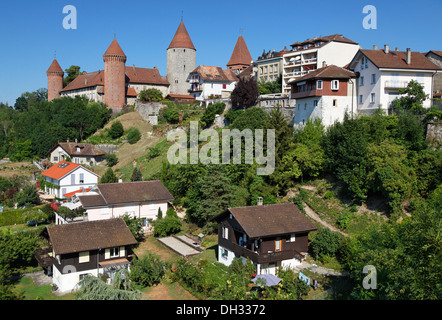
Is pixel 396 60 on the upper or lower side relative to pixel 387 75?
upper

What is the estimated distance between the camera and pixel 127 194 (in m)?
33.3

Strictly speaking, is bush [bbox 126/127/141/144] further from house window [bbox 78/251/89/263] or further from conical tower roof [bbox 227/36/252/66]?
house window [bbox 78/251/89/263]

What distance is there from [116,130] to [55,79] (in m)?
33.6

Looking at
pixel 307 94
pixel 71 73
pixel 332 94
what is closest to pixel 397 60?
pixel 332 94

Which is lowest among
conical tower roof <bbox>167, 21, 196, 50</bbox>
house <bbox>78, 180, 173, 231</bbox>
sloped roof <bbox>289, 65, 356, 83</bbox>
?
house <bbox>78, 180, 173, 231</bbox>

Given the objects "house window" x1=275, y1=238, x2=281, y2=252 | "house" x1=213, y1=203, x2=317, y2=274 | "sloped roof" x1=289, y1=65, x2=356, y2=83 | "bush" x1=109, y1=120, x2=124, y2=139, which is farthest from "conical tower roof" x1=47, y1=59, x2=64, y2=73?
"house window" x1=275, y1=238, x2=281, y2=252

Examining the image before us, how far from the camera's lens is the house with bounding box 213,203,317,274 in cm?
2219

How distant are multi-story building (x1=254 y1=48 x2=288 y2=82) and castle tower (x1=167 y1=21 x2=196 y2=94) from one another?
16.4m

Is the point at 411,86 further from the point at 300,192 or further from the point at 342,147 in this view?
the point at 300,192

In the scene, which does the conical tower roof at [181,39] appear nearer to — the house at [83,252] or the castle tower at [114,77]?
the castle tower at [114,77]

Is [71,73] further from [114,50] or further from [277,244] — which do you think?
[277,244]

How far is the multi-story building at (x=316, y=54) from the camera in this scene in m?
46.1
